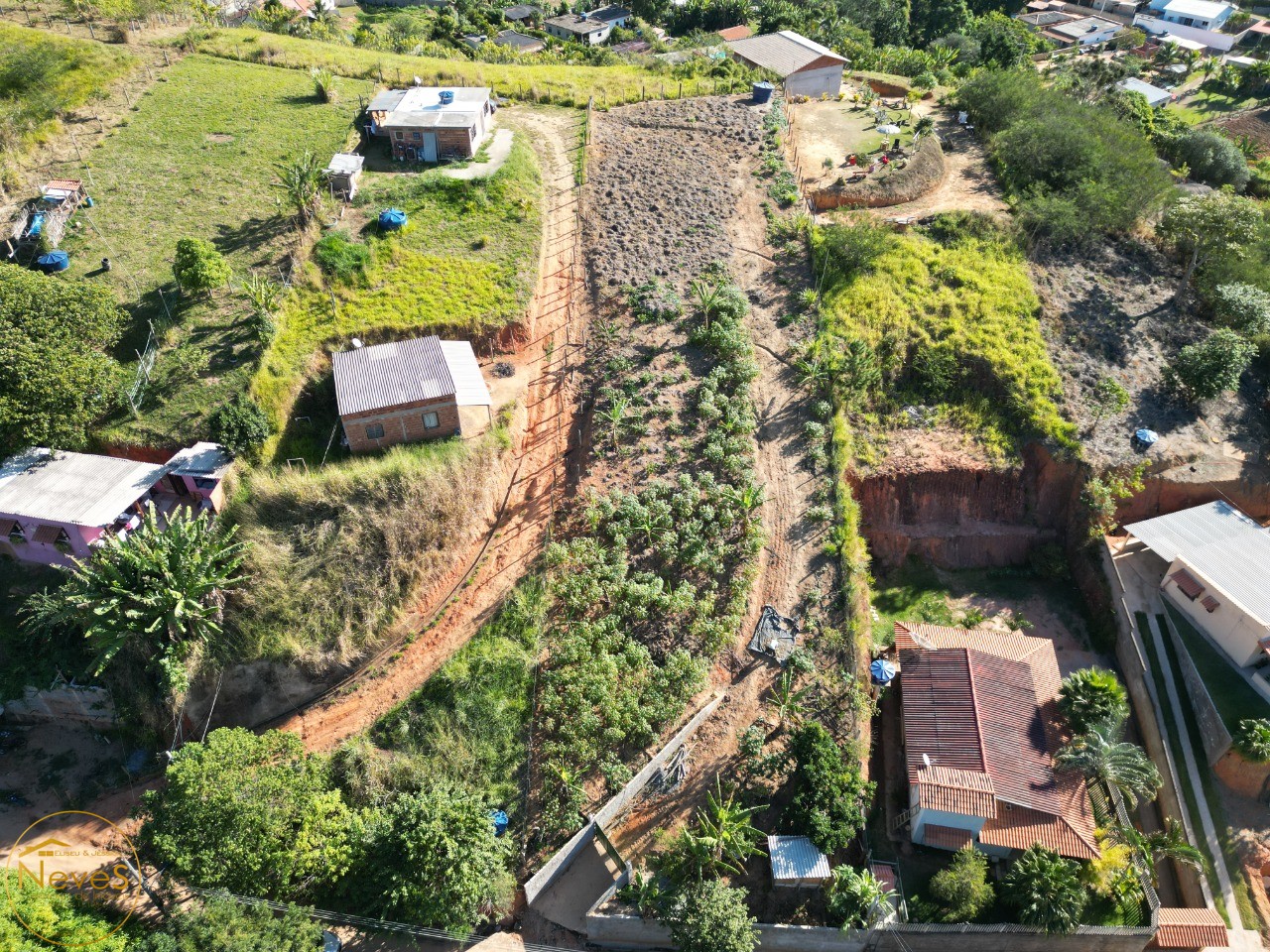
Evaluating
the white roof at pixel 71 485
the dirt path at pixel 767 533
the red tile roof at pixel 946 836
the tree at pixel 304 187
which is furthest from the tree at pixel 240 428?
the red tile roof at pixel 946 836

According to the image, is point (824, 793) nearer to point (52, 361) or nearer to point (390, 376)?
point (390, 376)

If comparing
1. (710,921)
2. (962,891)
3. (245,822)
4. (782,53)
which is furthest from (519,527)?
(782,53)

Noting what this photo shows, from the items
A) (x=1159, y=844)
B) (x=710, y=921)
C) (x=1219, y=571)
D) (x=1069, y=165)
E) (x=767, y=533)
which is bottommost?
(x=1159, y=844)

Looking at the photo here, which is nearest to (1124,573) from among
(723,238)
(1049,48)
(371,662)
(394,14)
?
(723,238)

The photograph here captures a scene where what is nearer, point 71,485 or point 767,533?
point 71,485

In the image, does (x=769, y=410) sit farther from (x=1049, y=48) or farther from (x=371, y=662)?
(x=1049, y=48)

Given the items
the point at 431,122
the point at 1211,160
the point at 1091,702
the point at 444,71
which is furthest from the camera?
the point at 1211,160

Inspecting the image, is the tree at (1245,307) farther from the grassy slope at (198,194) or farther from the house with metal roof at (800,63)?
the grassy slope at (198,194)
